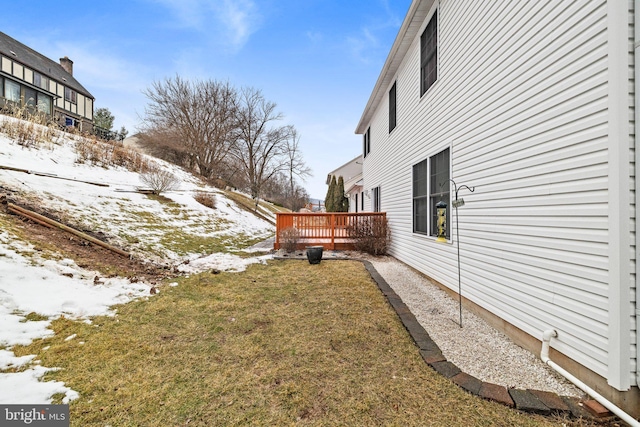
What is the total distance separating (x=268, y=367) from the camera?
2318 mm

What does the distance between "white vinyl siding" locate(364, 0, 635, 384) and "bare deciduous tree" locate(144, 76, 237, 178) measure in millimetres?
21000

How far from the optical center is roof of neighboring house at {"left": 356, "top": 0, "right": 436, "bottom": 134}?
205 inches

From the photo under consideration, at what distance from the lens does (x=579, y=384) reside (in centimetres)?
198

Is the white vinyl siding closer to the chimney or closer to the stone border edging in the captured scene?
the stone border edging

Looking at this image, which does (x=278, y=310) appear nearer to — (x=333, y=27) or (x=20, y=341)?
(x=20, y=341)

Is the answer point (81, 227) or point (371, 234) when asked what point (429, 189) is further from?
point (81, 227)

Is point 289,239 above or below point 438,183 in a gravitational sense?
below

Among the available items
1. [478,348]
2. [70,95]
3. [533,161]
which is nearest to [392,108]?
[533,161]

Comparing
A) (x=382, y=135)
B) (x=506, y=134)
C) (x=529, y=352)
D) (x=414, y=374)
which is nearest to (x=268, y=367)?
(x=414, y=374)

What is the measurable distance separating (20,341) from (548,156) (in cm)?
501

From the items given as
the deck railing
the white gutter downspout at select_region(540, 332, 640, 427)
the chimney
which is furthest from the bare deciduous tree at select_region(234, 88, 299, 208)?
the white gutter downspout at select_region(540, 332, 640, 427)

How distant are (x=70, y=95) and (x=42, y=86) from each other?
2618 mm

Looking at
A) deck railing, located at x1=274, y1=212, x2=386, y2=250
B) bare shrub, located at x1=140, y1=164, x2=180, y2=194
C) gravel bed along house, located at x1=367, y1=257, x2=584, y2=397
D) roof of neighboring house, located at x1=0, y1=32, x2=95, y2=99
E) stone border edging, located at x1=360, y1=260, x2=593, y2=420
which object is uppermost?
roof of neighboring house, located at x1=0, y1=32, x2=95, y2=99

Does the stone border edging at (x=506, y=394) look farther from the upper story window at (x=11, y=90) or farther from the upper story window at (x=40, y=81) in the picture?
the upper story window at (x=40, y=81)
